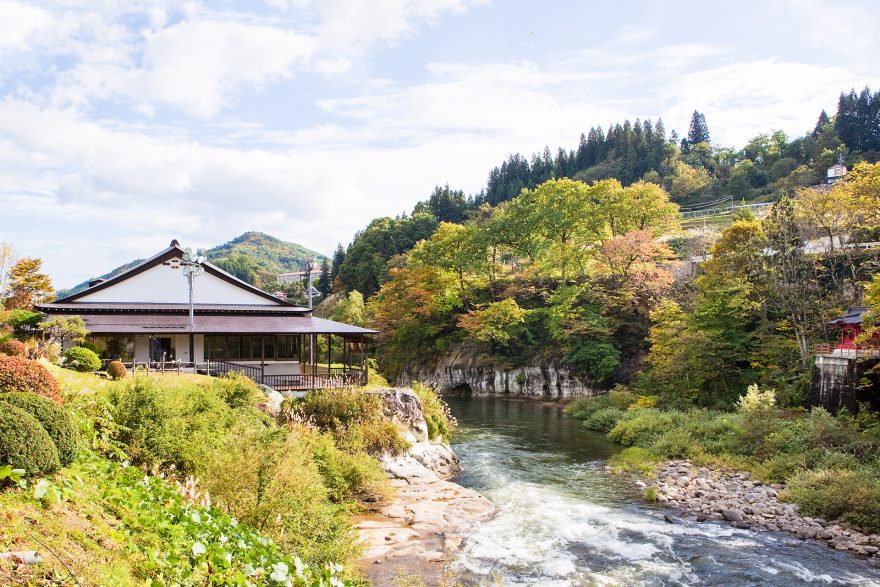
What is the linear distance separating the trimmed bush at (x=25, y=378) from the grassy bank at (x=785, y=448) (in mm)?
19373

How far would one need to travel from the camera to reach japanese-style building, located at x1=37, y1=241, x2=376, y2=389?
1103 inches

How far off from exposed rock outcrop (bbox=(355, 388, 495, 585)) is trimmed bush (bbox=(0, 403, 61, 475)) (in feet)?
20.8

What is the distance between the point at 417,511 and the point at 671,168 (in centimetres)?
9036

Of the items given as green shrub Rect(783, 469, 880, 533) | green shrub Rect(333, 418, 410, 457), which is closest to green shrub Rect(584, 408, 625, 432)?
green shrub Rect(783, 469, 880, 533)

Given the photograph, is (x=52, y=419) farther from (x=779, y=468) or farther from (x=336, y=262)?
(x=336, y=262)

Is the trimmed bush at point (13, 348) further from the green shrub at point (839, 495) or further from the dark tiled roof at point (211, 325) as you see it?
the green shrub at point (839, 495)

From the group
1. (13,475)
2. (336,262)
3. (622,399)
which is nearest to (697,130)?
(336,262)

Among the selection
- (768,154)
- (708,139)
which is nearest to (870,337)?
(768,154)

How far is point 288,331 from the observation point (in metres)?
28.1

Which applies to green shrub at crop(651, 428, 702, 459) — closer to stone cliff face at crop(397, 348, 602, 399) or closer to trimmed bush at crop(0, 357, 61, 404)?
stone cliff face at crop(397, 348, 602, 399)

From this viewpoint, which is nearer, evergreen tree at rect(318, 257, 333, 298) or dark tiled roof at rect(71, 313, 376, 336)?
dark tiled roof at rect(71, 313, 376, 336)

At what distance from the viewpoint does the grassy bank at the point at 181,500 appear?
773 cm

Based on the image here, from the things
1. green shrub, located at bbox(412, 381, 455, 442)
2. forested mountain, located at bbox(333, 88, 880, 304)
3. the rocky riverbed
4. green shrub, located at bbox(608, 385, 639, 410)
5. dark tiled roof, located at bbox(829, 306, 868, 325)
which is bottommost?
the rocky riverbed

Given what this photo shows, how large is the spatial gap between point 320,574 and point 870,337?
23.3 meters
